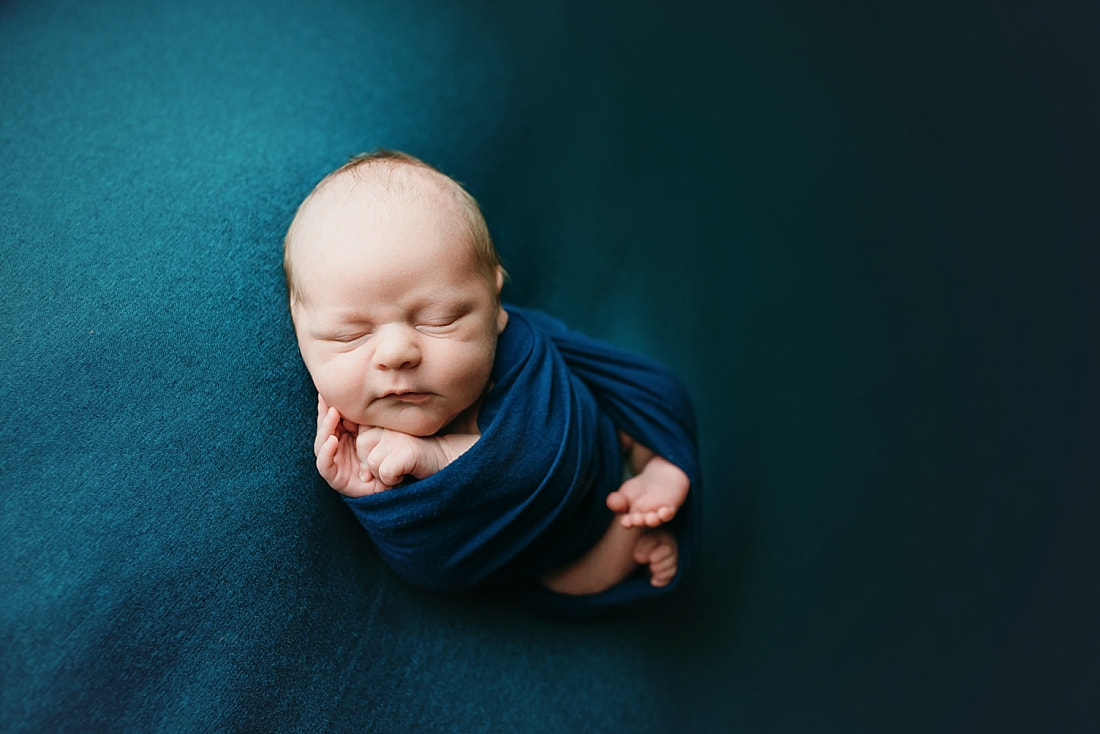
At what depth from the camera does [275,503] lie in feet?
2.81

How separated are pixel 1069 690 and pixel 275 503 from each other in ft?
3.35

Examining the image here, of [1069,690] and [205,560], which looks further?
[1069,690]

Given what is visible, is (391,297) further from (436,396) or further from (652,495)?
(652,495)

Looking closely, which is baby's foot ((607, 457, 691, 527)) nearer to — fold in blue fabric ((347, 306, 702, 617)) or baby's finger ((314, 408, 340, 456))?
fold in blue fabric ((347, 306, 702, 617))

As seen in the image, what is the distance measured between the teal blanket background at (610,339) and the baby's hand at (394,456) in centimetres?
7

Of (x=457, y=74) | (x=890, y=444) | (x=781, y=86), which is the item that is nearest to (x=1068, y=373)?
(x=890, y=444)

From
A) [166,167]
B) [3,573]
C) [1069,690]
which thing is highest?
[166,167]

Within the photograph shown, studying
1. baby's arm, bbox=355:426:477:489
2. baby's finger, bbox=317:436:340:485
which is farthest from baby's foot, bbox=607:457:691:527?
baby's finger, bbox=317:436:340:485

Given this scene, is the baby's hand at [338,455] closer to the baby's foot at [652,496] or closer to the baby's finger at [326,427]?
the baby's finger at [326,427]

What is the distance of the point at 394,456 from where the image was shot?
33.4 inches

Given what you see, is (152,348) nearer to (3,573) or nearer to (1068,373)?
(3,573)

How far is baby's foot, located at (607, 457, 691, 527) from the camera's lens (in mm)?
970

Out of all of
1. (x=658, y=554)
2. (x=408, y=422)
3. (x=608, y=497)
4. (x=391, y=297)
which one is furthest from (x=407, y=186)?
(x=658, y=554)

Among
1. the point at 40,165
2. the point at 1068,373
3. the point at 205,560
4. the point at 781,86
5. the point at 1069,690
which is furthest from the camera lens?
the point at 781,86
